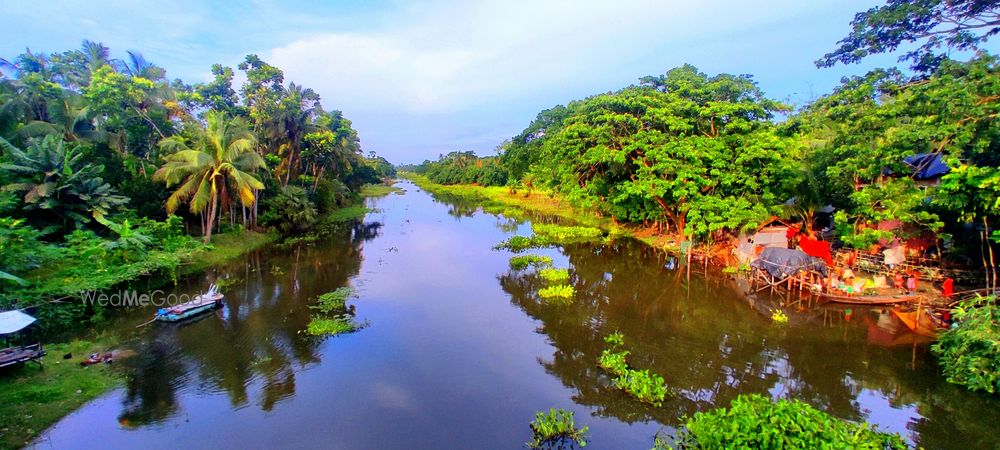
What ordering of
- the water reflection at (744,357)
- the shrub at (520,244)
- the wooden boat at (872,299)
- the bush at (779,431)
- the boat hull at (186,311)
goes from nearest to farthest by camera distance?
1. the bush at (779,431)
2. the water reflection at (744,357)
3. the boat hull at (186,311)
4. the wooden boat at (872,299)
5. the shrub at (520,244)

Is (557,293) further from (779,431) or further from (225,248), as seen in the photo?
(225,248)

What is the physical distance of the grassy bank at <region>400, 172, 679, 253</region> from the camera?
28644mm

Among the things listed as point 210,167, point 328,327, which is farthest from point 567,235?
point 210,167

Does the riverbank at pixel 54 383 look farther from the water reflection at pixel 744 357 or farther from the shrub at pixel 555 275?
the shrub at pixel 555 275

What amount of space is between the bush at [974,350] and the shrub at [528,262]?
1413 centimetres

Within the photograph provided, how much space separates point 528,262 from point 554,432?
13830 millimetres

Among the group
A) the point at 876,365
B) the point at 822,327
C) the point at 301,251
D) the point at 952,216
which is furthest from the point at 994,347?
the point at 301,251

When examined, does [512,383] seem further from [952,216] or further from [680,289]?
[952,216]

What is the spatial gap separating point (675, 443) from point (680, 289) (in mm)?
11113

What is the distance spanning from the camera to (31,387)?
9.46 metres

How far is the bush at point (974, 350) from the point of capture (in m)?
9.66

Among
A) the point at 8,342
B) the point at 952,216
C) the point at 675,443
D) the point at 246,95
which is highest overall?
the point at 246,95

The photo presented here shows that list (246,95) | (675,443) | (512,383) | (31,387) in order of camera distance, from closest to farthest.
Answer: (675,443), (31,387), (512,383), (246,95)

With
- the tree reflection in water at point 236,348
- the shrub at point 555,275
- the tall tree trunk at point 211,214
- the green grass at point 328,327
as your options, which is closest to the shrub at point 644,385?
the tree reflection in water at point 236,348
